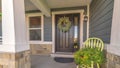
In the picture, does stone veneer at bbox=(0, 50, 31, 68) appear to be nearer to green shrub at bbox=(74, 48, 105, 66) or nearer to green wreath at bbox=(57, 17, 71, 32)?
green shrub at bbox=(74, 48, 105, 66)

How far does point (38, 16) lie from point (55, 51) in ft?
6.87

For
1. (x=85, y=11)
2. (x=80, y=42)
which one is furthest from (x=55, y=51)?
(x=85, y=11)

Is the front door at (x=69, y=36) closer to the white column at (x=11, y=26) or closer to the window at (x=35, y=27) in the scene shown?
the window at (x=35, y=27)

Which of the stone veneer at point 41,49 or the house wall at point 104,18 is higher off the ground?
the house wall at point 104,18

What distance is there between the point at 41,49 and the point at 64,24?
71.7 inches

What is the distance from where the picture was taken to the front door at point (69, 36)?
580 cm

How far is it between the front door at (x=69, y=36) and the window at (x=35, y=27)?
2.97 ft

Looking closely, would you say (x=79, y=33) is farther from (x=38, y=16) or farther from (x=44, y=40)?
(x=38, y=16)

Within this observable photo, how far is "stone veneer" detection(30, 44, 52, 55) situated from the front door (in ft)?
1.39

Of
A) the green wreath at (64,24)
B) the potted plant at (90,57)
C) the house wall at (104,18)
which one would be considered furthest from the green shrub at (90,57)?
the green wreath at (64,24)

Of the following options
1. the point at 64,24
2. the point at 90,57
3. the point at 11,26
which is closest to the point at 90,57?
the point at 90,57

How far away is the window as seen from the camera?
6279 mm

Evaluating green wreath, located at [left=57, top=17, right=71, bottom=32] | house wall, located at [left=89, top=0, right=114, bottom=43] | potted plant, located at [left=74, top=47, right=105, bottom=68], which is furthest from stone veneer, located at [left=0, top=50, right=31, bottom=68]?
green wreath, located at [left=57, top=17, right=71, bottom=32]

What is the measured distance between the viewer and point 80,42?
18.5ft
